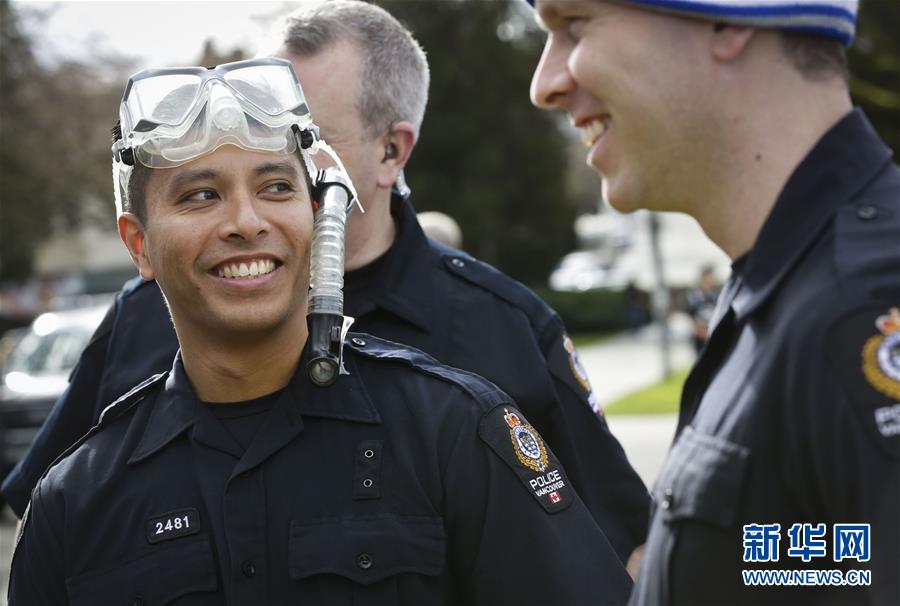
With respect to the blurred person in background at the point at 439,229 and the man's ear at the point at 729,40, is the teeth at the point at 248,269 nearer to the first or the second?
the man's ear at the point at 729,40

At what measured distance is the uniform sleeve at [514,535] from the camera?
2.52 metres

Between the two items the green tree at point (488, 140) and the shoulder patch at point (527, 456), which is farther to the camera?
the green tree at point (488, 140)

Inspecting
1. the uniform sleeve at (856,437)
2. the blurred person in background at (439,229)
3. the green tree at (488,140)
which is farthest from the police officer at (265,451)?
the green tree at (488,140)

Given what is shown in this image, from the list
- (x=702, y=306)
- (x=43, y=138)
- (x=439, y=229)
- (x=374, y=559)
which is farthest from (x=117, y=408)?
(x=43, y=138)

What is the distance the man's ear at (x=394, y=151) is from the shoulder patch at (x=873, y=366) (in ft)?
7.40

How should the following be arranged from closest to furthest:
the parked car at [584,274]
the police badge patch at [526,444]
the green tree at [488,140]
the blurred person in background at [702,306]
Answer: the police badge patch at [526,444] < the blurred person in background at [702,306] < the green tree at [488,140] < the parked car at [584,274]

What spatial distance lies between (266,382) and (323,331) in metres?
0.21

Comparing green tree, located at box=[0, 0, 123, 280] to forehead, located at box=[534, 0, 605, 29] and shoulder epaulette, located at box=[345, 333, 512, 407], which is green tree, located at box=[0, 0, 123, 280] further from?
forehead, located at box=[534, 0, 605, 29]

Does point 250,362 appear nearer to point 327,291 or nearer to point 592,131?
point 327,291

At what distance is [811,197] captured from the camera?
1764mm

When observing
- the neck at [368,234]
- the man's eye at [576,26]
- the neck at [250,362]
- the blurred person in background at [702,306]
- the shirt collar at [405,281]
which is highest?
the man's eye at [576,26]

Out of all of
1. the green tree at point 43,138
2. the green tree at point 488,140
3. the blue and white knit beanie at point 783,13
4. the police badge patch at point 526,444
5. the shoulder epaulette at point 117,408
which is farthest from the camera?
the green tree at point 488,140

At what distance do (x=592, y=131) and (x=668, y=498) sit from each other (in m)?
0.63

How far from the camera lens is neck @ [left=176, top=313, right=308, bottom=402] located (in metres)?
2.77
